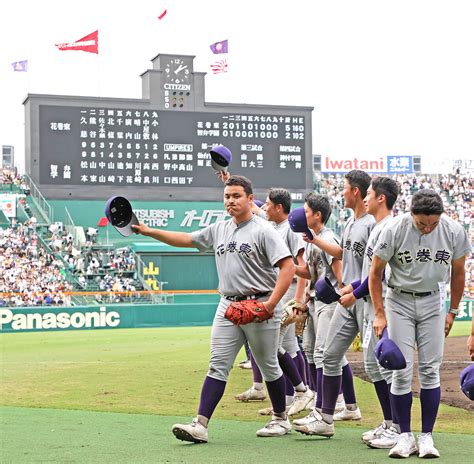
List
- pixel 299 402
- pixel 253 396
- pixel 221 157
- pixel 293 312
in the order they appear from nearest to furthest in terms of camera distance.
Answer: pixel 221 157
pixel 293 312
pixel 299 402
pixel 253 396

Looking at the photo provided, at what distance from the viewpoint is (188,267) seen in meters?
40.1

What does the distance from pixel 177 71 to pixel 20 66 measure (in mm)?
8600

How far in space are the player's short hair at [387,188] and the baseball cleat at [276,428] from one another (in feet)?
6.37

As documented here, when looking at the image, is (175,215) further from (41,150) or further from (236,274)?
(236,274)

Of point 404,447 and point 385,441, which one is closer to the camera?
point 404,447

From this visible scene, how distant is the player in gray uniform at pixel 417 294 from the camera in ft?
22.5

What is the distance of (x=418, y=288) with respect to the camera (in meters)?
6.89

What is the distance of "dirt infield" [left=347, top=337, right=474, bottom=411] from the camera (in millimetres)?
10195

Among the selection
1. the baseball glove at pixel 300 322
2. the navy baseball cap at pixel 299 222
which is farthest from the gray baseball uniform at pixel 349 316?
the baseball glove at pixel 300 322

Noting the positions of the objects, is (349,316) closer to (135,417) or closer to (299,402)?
(299,402)

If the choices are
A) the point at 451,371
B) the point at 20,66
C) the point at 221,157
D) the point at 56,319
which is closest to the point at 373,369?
the point at 221,157

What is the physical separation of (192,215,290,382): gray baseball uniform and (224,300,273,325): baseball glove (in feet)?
0.55

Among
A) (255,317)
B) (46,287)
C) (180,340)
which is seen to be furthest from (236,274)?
(46,287)

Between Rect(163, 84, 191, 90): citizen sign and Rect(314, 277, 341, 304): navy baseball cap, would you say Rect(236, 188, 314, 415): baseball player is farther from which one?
Rect(163, 84, 191, 90): citizen sign
